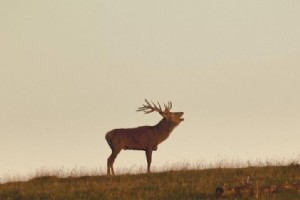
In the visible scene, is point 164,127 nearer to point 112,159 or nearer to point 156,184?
point 112,159

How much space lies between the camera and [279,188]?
15.7m

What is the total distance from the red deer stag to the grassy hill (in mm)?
2098

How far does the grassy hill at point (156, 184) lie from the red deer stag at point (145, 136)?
6.88 ft

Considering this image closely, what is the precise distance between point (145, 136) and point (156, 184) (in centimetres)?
535

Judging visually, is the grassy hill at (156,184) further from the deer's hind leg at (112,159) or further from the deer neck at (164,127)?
the deer neck at (164,127)

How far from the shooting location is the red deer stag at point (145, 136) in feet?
73.9

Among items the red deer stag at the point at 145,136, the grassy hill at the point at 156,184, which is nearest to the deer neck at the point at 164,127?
the red deer stag at the point at 145,136

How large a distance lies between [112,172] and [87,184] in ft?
10.5

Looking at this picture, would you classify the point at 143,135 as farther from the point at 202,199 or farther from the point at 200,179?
the point at 202,199

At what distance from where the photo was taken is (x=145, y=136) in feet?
75.8

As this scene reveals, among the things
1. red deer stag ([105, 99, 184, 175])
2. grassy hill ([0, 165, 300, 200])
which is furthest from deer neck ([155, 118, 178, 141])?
grassy hill ([0, 165, 300, 200])

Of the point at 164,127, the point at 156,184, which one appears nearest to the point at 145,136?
the point at 164,127

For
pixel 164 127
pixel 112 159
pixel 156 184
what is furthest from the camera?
pixel 164 127

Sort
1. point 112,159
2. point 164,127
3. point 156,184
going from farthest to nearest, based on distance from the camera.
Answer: point 164,127, point 112,159, point 156,184
